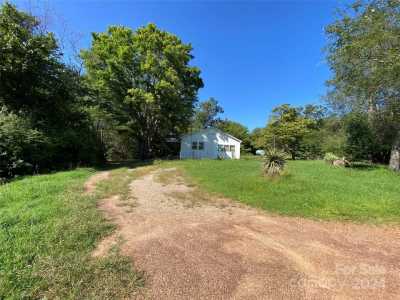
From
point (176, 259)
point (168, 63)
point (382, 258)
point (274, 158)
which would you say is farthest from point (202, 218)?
point (168, 63)

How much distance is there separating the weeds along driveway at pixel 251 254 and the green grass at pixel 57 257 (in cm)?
27

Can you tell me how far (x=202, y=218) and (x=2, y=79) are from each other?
1358cm

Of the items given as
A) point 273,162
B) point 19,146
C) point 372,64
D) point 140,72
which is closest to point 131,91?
point 140,72

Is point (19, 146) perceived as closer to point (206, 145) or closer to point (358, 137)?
point (206, 145)

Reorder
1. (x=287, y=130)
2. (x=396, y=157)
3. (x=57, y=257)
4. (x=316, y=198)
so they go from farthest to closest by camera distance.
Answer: (x=287, y=130)
(x=396, y=157)
(x=316, y=198)
(x=57, y=257)

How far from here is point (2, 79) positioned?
1160 centimetres

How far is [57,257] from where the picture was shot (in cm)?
308

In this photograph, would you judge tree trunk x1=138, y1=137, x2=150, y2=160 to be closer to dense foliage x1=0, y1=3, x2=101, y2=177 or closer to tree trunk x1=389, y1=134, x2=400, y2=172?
dense foliage x1=0, y1=3, x2=101, y2=177

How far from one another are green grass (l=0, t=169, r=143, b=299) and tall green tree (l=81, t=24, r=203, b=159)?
13.5 m

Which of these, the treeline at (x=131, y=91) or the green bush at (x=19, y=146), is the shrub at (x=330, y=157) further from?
the green bush at (x=19, y=146)

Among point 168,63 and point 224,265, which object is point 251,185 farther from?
point 168,63

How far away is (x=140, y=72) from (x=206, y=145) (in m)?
10.4

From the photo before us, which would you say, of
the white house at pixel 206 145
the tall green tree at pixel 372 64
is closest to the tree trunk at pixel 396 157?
the tall green tree at pixel 372 64

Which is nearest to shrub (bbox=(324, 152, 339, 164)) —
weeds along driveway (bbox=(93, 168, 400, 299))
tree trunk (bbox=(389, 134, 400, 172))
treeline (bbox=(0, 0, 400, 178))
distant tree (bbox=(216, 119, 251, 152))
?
treeline (bbox=(0, 0, 400, 178))
